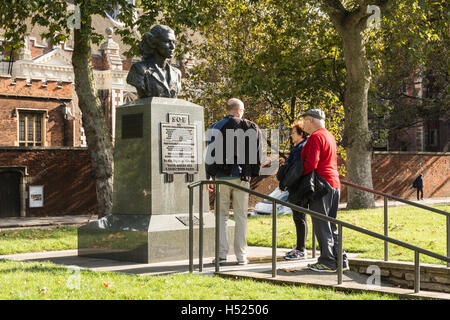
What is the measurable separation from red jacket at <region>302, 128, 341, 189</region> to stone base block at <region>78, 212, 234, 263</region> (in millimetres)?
1918

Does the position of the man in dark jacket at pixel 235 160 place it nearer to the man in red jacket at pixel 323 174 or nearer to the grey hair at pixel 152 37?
the man in red jacket at pixel 323 174

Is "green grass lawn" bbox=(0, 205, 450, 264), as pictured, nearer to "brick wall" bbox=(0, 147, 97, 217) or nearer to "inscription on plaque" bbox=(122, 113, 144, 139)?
"inscription on plaque" bbox=(122, 113, 144, 139)

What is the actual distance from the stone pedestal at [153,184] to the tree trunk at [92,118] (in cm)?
1047

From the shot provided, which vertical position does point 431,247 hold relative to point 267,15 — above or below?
below

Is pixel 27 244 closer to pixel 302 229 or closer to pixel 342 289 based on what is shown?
pixel 302 229

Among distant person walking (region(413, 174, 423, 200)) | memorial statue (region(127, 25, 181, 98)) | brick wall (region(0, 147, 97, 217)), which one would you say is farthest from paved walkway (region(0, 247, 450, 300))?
distant person walking (region(413, 174, 423, 200))

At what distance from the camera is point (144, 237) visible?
8.31m

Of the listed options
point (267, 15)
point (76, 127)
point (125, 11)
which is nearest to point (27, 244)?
point (125, 11)

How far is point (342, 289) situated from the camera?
652cm

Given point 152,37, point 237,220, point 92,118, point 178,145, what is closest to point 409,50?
point 92,118

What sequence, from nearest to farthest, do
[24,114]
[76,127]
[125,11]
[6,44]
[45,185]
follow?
[125,11]
[6,44]
[45,185]
[24,114]
[76,127]

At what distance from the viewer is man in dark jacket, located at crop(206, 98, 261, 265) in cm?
788

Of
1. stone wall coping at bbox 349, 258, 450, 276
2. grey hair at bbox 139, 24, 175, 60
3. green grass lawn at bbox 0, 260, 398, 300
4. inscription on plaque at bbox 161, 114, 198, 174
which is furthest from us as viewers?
grey hair at bbox 139, 24, 175, 60
